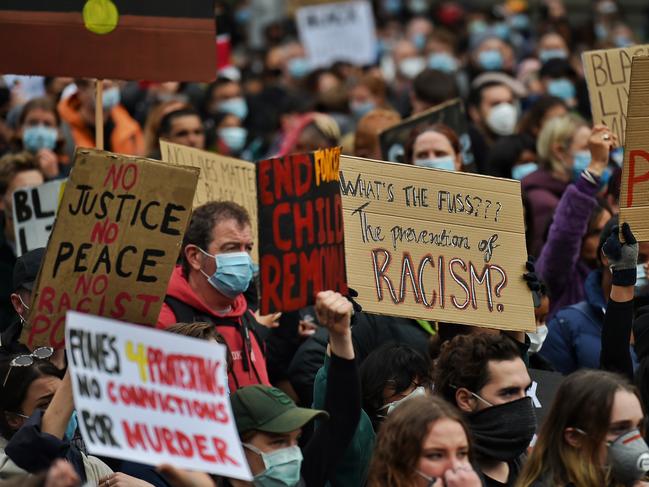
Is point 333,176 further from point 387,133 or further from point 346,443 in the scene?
point 387,133

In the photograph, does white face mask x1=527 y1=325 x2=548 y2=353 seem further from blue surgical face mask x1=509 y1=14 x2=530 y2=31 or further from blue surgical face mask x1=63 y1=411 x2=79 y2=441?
blue surgical face mask x1=509 y1=14 x2=530 y2=31

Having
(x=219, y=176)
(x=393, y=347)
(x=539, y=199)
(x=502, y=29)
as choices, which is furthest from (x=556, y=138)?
(x=502, y=29)

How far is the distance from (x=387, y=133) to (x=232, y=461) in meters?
4.80

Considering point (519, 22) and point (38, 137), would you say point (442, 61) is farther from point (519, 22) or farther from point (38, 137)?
point (519, 22)

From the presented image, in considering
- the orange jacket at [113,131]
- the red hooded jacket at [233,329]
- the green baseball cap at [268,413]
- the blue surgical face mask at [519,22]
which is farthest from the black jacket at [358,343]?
the blue surgical face mask at [519,22]

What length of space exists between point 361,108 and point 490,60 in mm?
2165

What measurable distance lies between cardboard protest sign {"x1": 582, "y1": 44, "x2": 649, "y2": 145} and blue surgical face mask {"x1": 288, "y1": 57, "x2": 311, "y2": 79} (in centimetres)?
970

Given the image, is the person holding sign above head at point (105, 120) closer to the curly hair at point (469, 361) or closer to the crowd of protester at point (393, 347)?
the crowd of protester at point (393, 347)

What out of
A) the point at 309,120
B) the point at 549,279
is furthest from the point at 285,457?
the point at 309,120

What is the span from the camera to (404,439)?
4918 millimetres

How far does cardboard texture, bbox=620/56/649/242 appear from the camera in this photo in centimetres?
652

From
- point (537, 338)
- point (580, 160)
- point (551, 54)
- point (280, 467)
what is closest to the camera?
point (280, 467)

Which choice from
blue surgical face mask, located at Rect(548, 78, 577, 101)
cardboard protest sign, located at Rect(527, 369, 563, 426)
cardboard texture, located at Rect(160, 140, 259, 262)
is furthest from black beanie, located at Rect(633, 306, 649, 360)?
blue surgical face mask, located at Rect(548, 78, 577, 101)

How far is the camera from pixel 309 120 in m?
10.3
